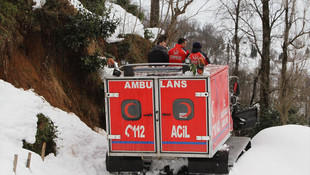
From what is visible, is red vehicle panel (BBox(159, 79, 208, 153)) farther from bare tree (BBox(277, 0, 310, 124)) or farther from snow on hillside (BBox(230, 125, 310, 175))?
bare tree (BBox(277, 0, 310, 124))

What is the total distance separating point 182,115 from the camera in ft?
23.5

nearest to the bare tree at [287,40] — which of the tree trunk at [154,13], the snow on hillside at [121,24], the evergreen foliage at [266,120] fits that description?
the evergreen foliage at [266,120]

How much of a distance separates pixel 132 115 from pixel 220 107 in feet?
6.16

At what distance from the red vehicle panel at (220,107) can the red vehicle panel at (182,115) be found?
29cm

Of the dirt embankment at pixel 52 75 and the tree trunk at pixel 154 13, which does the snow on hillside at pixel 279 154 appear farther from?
the tree trunk at pixel 154 13

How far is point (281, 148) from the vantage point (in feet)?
28.2

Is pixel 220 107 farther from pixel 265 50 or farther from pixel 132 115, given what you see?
pixel 265 50

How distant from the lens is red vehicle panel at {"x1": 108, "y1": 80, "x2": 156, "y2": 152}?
284 inches

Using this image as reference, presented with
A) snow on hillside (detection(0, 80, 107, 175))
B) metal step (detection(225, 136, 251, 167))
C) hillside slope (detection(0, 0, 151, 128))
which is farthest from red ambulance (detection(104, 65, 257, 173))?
hillside slope (detection(0, 0, 151, 128))

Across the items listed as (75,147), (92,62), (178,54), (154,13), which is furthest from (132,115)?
(154,13)

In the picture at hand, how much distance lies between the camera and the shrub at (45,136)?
7.58 meters

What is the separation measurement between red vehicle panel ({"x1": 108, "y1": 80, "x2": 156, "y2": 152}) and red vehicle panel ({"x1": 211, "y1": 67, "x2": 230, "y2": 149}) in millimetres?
1161

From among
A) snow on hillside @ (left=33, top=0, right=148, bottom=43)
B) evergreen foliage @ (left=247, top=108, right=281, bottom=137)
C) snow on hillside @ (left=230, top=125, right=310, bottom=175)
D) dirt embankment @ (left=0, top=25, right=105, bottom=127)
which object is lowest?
evergreen foliage @ (left=247, top=108, right=281, bottom=137)

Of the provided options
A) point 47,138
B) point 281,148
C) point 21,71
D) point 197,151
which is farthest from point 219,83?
point 21,71
